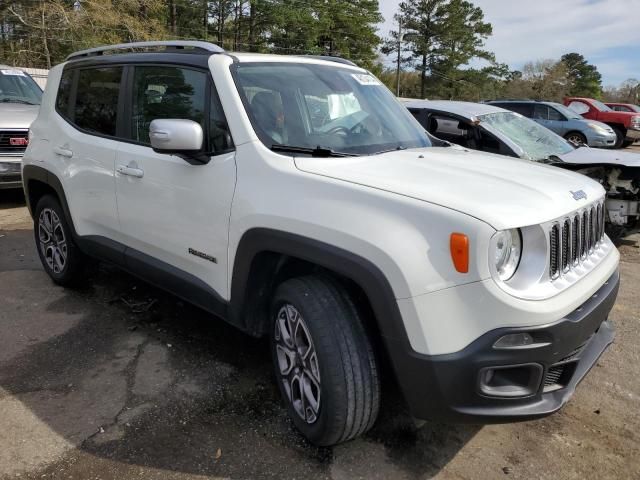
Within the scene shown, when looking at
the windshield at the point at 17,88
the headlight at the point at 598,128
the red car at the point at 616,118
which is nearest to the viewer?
the windshield at the point at 17,88

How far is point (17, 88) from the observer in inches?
357

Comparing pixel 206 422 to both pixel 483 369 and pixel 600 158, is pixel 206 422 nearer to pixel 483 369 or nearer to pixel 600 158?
pixel 483 369

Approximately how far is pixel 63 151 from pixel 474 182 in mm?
3169

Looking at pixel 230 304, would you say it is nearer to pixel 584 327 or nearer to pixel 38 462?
pixel 38 462

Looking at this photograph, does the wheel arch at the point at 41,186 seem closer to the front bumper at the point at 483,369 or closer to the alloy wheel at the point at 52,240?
the alloy wheel at the point at 52,240

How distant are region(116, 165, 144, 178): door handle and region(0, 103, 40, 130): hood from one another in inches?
195

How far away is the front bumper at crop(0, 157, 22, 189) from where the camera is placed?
747 centimetres

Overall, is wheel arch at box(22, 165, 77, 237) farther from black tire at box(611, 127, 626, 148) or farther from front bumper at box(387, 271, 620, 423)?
black tire at box(611, 127, 626, 148)

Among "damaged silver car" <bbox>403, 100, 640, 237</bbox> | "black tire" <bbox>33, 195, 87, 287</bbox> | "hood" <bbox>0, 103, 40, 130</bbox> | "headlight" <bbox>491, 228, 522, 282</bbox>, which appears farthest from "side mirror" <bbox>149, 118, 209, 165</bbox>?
"hood" <bbox>0, 103, 40, 130</bbox>

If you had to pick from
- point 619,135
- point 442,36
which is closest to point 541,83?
point 442,36

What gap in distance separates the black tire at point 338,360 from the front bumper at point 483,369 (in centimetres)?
19

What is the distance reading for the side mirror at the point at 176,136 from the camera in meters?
2.75

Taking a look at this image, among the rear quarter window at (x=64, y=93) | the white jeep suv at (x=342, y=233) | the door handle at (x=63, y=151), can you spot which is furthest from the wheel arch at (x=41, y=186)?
the rear quarter window at (x=64, y=93)

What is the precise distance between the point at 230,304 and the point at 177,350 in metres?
0.94
